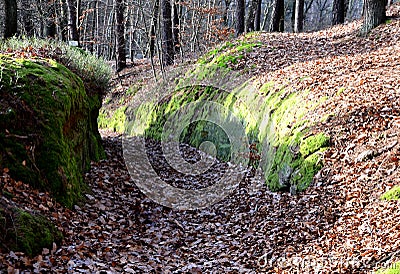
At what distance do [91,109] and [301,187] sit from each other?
5.95 meters

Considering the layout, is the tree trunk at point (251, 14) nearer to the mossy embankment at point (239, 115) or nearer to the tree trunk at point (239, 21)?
the tree trunk at point (239, 21)

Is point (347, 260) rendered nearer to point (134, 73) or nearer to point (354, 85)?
point (354, 85)

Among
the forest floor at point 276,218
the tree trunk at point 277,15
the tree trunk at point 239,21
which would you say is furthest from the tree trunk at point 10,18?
the tree trunk at point 277,15

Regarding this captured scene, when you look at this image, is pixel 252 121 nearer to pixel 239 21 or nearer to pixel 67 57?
pixel 67 57

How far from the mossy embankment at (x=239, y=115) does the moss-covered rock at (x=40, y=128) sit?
13.2 feet

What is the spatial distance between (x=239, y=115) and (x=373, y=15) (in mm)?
6352

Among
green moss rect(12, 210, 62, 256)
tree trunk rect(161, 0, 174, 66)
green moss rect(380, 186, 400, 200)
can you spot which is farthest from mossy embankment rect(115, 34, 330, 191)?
green moss rect(12, 210, 62, 256)

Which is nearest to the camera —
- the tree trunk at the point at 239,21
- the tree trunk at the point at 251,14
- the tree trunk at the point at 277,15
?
the tree trunk at the point at 239,21

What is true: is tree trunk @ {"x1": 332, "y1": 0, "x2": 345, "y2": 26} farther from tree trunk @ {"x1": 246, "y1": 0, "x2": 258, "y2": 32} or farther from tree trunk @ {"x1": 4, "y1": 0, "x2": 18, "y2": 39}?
tree trunk @ {"x1": 4, "y1": 0, "x2": 18, "y2": 39}

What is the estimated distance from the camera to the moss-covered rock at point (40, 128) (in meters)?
6.17

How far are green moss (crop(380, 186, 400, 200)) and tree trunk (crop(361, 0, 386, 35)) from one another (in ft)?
31.2

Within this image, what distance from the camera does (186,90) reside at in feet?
47.0

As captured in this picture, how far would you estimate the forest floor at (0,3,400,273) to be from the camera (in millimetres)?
4961

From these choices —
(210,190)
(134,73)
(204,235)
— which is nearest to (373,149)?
(204,235)
